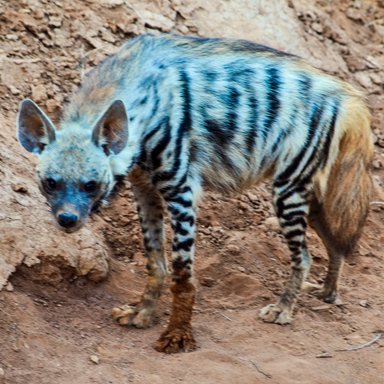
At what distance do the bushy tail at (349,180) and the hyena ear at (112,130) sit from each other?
1428 mm

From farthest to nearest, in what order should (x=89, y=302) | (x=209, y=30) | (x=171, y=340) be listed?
(x=209, y=30) → (x=89, y=302) → (x=171, y=340)

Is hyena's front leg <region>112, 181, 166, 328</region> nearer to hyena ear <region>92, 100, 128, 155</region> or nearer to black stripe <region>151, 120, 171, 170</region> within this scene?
black stripe <region>151, 120, 171, 170</region>

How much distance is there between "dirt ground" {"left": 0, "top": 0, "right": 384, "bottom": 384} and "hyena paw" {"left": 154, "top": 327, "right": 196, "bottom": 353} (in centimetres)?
7

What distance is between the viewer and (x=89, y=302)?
599 centimetres

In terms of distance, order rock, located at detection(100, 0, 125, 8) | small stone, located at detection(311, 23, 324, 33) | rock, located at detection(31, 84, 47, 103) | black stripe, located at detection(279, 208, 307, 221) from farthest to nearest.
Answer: small stone, located at detection(311, 23, 324, 33), rock, located at detection(100, 0, 125, 8), rock, located at detection(31, 84, 47, 103), black stripe, located at detection(279, 208, 307, 221)

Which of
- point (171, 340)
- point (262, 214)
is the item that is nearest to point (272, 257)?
point (262, 214)

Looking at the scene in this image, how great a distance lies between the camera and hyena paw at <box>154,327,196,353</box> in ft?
18.0

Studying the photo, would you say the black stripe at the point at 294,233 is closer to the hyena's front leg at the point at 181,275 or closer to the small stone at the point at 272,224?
the hyena's front leg at the point at 181,275

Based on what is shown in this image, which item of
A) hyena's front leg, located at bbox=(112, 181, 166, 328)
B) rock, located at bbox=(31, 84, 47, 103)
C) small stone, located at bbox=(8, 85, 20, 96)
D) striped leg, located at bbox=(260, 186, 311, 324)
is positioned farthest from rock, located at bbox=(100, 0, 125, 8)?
striped leg, located at bbox=(260, 186, 311, 324)

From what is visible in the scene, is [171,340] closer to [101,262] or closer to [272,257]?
[101,262]

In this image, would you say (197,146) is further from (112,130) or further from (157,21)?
(157,21)

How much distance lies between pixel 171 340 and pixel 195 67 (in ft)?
5.47

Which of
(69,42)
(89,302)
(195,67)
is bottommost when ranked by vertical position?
(89,302)

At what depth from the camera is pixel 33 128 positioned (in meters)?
5.26
